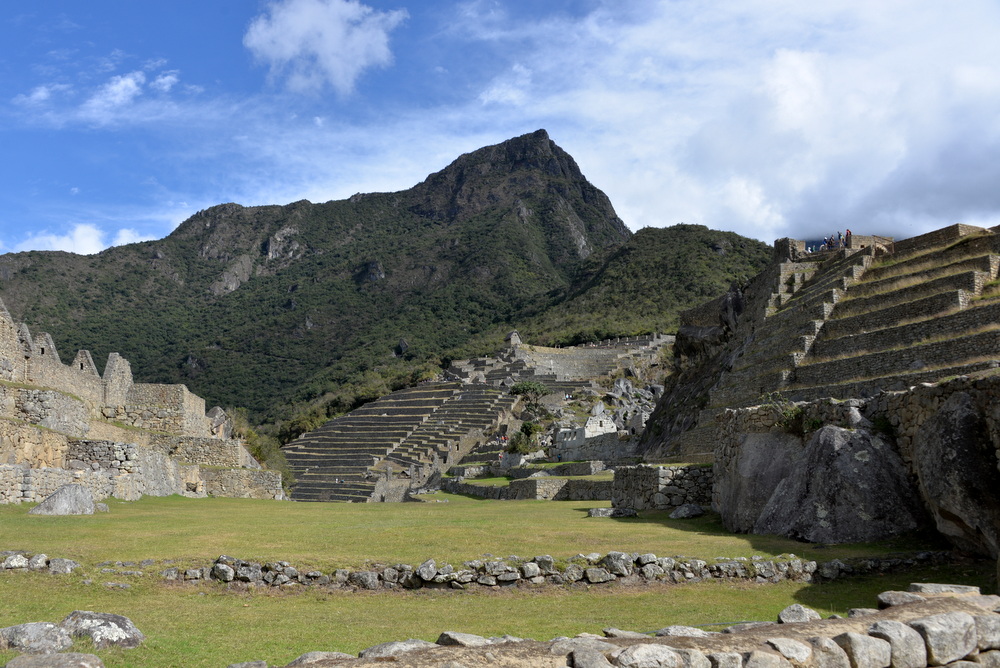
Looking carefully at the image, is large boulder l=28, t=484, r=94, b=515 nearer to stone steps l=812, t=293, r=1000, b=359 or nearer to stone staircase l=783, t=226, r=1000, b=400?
stone staircase l=783, t=226, r=1000, b=400

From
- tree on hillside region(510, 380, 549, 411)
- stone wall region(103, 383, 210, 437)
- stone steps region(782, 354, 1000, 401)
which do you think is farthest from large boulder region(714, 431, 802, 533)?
tree on hillside region(510, 380, 549, 411)

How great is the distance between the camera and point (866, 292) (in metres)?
25.0

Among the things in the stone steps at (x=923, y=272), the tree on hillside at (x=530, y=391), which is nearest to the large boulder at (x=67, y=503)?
the stone steps at (x=923, y=272)

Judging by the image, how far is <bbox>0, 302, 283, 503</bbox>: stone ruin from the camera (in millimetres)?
15109

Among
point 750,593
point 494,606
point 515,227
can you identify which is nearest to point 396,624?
point 494,606

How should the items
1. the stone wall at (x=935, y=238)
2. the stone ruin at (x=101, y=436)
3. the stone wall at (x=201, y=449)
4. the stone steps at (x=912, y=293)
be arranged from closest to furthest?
1. the stone ruin at (x=101, y=436)
2. the stone steps at (x=912, y=293)
3. the stone wall at (x=201, y=449)
4. the stone wall at (x=935, y=238)

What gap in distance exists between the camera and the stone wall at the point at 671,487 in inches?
639

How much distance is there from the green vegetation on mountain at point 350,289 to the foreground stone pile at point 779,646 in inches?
2552

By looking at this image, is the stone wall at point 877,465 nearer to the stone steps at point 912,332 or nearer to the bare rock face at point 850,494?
the bare rock face at point 850,494

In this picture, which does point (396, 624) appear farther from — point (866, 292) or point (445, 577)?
point (866, 292)

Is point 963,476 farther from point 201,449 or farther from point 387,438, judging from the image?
point 387,438

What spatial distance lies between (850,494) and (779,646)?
6.36 m

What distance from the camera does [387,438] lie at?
191ft

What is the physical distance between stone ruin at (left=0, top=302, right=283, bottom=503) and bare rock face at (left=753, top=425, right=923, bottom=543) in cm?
1275
